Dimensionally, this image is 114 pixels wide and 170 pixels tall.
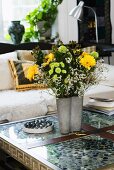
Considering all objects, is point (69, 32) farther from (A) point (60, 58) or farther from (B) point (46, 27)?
(A) point (60, 58)

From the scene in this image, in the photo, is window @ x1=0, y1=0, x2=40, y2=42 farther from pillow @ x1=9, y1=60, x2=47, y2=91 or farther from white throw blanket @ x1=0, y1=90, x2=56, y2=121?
white throw blanket @ x1=0, y1=90, x2=56, y2=121

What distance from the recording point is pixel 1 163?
8.77 ft

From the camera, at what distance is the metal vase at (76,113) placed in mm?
2320

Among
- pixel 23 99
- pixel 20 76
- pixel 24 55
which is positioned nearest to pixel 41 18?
pixel 24 55

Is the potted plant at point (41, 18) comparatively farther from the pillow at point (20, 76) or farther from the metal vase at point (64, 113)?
the metal vase at point (64, 113)

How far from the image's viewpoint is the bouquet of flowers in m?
2.22

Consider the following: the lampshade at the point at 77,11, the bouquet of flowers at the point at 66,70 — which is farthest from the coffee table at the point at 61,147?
the lampshade at the point at 77,11

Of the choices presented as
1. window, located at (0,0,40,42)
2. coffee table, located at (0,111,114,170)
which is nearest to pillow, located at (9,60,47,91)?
coffee table, located at (0,111,114,170)

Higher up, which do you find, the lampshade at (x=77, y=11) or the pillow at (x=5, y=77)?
the lampshade at (x=77, y=11)

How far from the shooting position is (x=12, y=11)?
524 cm

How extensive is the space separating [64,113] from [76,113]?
0.08 metres

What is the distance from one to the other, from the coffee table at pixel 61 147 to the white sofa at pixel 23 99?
1.79 feet

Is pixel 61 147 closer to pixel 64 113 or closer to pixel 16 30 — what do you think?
pixel 64 113

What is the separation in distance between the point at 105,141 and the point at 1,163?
2.96 ft
